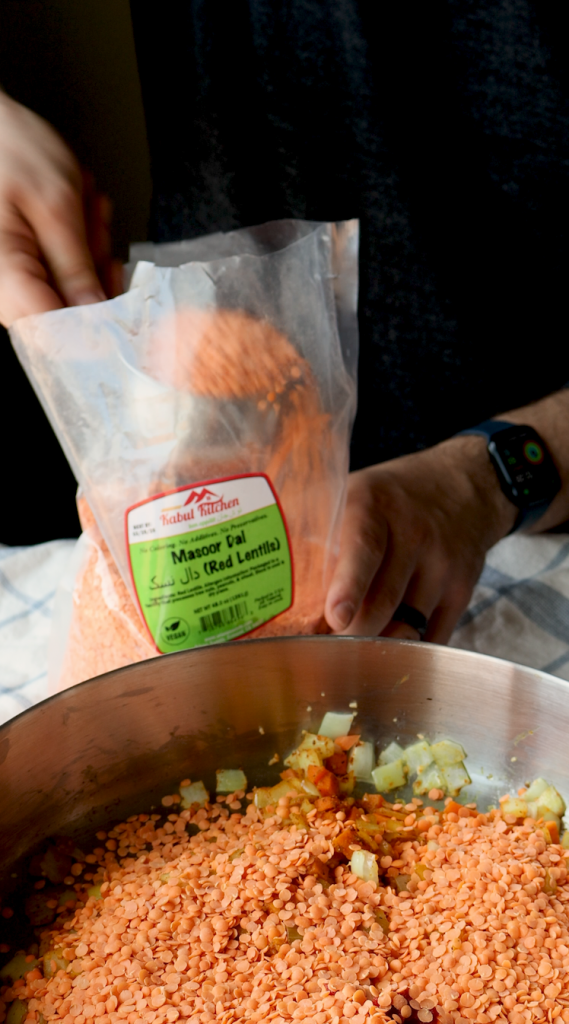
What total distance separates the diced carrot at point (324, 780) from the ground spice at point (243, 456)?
0.41ft

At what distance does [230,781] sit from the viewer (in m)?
0.60

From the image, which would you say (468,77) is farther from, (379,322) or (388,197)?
(379,322)

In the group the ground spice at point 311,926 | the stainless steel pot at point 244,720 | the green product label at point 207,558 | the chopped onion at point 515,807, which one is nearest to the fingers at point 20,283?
the green product label at point 207,558

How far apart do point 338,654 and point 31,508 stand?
971mm

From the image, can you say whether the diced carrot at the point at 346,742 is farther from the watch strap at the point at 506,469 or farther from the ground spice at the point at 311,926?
the watch strap at the point at 506,469

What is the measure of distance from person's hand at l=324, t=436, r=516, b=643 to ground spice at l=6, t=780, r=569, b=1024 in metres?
0.19

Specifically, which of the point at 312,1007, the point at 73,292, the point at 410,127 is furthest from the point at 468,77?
the point at 312,1007

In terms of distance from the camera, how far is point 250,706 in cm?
62

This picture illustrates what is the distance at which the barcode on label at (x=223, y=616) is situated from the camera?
24.5 inches

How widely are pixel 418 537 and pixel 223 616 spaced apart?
0.90 ft

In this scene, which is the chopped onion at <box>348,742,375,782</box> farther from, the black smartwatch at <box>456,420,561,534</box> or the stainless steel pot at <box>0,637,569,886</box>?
the black smartwatch at <box>456,420,561,534</box>

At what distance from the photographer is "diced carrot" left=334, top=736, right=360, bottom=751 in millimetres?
609

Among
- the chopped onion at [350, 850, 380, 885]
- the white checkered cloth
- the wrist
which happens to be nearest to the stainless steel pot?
the chopped onion at [350, 850, 380, 885]

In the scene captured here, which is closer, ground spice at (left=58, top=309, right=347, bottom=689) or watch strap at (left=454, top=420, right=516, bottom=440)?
ground spice at (left=58, top=309, right=347, bottom=689)
